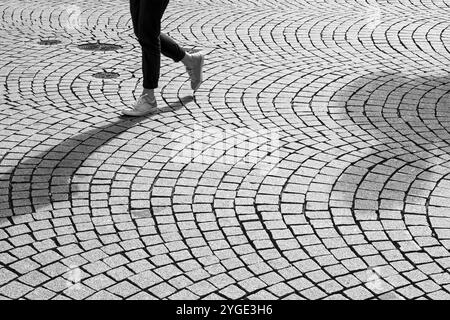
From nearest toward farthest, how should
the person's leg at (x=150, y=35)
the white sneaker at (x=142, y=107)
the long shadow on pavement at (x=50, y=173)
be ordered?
the long shadow on pavement at (x=50, y=173), the person's leg at (x=150, y=35), the white sneaker at (x=142, y=107)

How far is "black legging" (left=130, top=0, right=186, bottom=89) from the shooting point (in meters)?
6.85

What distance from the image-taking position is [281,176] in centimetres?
588

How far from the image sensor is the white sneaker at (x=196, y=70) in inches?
303

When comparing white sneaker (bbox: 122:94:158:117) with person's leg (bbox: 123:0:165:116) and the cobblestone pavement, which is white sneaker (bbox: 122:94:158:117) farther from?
the cobblestone pavement

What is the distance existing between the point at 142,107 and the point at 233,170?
1.52m

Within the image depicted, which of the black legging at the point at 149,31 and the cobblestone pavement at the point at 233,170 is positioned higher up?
the black legging at the point at 149,31

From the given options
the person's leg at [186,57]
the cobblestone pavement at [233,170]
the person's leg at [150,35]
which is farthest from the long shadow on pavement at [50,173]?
the person's leg at [186,57]

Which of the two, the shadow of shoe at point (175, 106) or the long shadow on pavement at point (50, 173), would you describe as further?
the shadow of shoe at point (175, 106)

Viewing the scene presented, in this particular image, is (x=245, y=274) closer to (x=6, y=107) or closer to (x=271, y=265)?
(x=271, y=265)

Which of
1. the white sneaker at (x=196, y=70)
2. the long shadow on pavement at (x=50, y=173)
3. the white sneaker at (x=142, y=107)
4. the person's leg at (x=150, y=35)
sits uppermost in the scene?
the person's leg at (x=150, y=35)

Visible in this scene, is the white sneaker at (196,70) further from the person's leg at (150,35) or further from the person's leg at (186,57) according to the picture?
the person's leg at (150,35)

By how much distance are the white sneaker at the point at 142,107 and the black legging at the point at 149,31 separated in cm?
12

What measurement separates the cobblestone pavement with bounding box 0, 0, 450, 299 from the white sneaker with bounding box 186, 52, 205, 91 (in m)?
0.16

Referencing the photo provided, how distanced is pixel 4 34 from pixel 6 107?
295 cm
